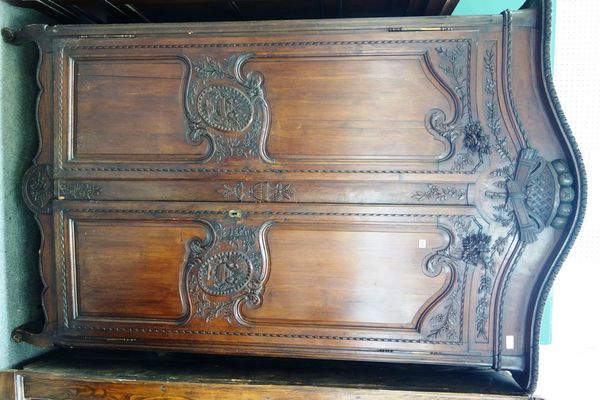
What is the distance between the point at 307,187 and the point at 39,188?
1.08 m

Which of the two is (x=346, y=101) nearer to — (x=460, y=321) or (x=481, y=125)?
(x=481, y=125)

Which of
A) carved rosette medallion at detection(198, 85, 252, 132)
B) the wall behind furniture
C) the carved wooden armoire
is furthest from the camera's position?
the wall behind furniture

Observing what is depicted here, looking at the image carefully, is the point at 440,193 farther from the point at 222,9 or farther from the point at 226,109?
the point at 222,9

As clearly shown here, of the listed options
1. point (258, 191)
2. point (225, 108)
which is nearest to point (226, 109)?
point (225, 108)

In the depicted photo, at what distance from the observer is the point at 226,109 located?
5.82 feet

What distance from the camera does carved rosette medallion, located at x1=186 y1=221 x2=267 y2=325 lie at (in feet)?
5.85

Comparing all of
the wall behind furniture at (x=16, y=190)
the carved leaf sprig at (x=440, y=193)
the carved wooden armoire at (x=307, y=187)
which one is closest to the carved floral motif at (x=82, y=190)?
the carved wooden armoire at (x=307, y=187)

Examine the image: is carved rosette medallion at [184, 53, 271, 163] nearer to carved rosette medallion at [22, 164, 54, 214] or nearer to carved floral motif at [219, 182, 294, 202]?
carved floral motif at [219, 182, 294, 202]

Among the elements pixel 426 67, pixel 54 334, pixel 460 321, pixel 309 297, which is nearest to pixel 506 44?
pixel 426 67

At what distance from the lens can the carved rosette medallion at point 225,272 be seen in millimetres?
1783

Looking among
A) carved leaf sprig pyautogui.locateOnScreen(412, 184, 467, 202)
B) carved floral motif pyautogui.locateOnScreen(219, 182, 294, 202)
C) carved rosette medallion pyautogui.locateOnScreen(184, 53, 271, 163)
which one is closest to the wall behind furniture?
carved rosette medallion pyautogui.locateOnScreen(184, 53, 271, 163)

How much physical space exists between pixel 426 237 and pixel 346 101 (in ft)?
1.95

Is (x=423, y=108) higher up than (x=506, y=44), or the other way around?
(x=506, y=44)

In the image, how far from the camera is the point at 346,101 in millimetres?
1730
